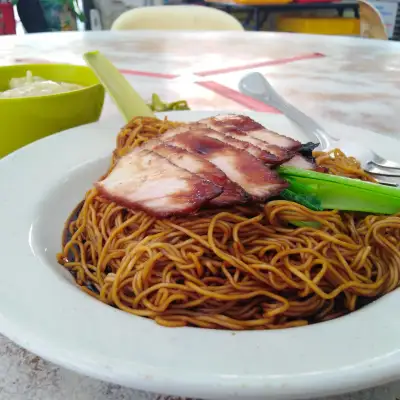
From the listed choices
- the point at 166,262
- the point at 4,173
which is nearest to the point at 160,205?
the point at 166,262

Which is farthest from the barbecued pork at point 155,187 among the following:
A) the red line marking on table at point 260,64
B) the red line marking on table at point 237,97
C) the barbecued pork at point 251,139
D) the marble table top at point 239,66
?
the red line marking on table at point 260,64

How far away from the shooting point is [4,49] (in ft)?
8.31

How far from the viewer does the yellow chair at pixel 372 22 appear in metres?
3.63

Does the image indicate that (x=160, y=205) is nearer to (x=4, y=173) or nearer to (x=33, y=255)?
(x=33, y=255)

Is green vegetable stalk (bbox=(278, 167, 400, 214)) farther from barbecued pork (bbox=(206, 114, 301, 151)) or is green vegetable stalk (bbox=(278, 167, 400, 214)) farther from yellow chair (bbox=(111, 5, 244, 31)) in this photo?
yellow chair (bbox=(111, 5, 244, 31))

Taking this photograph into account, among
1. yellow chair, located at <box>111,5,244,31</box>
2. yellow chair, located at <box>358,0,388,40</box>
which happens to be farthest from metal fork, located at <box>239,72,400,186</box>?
yellow chair, located at <box>358,0,388,40</box>

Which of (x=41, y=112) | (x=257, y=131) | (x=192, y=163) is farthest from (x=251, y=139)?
(x=41, y=112)

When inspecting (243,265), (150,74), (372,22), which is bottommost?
(372,22)

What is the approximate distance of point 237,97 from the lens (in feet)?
5.87

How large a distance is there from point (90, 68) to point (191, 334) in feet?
2.89

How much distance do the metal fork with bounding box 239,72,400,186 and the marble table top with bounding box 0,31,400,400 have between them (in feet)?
0.31

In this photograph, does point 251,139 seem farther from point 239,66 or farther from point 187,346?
point 239,66

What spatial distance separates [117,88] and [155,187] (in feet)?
1.97

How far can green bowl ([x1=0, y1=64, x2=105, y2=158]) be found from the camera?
36.8 inches
